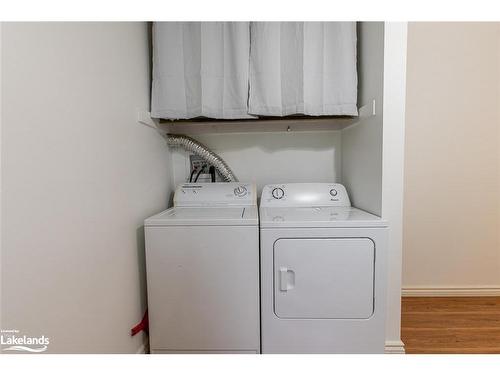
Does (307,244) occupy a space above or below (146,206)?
below

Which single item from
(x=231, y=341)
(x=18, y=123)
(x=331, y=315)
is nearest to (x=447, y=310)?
(x=331, y=315)

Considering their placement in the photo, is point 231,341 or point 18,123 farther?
point 231,341

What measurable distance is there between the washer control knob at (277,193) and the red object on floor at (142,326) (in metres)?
1.11

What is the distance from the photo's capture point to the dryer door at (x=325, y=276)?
122cm

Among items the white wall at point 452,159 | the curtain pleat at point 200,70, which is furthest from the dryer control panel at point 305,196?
the white wall at point 452,159

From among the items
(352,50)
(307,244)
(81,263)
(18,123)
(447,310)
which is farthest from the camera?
(447,310)

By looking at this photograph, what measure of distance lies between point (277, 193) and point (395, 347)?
1.18 meters

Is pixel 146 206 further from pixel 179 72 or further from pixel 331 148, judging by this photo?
pixel 331 148

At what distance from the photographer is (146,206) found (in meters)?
1.48

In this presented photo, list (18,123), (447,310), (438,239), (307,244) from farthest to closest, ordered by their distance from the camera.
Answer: (438,239) < (447,310) < (307,244) < (18,123)

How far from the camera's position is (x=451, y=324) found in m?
1.71

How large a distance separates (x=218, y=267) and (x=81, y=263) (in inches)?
23.7

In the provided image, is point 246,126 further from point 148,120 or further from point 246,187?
point 148,120
